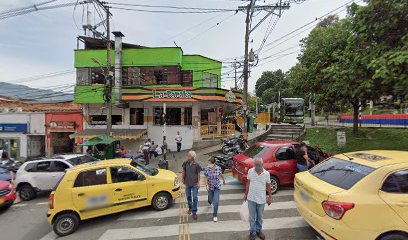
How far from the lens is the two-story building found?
59.6 ft

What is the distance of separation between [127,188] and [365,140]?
1348 cm

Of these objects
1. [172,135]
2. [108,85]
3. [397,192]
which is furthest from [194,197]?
[172,135]

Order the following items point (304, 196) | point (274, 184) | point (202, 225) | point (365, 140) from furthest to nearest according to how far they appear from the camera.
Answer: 1. point (365, 140)
2. point (274, 184)
3. point (202, 225)
4. point (304, 196)

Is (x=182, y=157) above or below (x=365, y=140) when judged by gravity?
below

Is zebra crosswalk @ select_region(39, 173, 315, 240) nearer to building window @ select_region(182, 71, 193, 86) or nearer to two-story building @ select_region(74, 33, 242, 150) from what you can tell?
two-story building @ select_region(74, 33, 242, 150)

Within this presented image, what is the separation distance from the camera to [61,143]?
69.2ft

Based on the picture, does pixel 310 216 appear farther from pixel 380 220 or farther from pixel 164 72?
pixel 164 72

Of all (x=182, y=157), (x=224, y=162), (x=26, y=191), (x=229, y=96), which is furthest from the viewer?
(x=229, y=96)

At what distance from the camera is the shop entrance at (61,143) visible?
67.6ft

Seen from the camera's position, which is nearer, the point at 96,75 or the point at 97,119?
the point at 96,75

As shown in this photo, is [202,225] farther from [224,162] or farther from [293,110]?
[293,110]

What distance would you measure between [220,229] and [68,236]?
368 centimetres

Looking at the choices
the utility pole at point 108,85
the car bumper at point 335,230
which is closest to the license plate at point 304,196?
the car bumper at point 335,230

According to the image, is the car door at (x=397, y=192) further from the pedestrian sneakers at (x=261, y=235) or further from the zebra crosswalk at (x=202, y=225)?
the pedestrian sneakers at (x=261, y=235)
